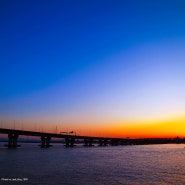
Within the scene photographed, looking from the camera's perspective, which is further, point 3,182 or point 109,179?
point 109,179

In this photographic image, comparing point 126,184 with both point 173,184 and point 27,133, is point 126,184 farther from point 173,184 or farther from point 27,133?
point 27,133

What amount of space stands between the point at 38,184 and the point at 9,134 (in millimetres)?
150193

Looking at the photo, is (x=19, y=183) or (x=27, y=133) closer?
(x=19, y=183)

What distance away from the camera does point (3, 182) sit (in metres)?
32.4

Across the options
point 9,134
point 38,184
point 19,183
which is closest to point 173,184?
point 38,184

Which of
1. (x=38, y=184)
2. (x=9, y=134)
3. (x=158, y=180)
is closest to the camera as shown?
(x=38, y=184)

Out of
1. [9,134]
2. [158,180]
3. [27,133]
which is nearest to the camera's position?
[158,180]

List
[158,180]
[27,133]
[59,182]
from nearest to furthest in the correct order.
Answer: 1. [59,182]
2. [158,180]
3. [27,133]

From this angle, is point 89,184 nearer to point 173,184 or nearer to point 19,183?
point 19,183

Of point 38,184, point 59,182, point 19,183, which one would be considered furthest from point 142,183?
point 19,183

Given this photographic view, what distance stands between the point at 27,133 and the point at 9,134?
1692 centimetres

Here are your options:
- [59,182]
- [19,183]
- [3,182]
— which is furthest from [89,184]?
[3,182]

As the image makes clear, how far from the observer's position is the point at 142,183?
34062mm

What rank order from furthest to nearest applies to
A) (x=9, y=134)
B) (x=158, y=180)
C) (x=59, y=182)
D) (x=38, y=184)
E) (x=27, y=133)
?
(x=27, y=133) < (x=9, y=134) < (x=158, y=180) < (x=59, y=182) < (x=38, y=184)
